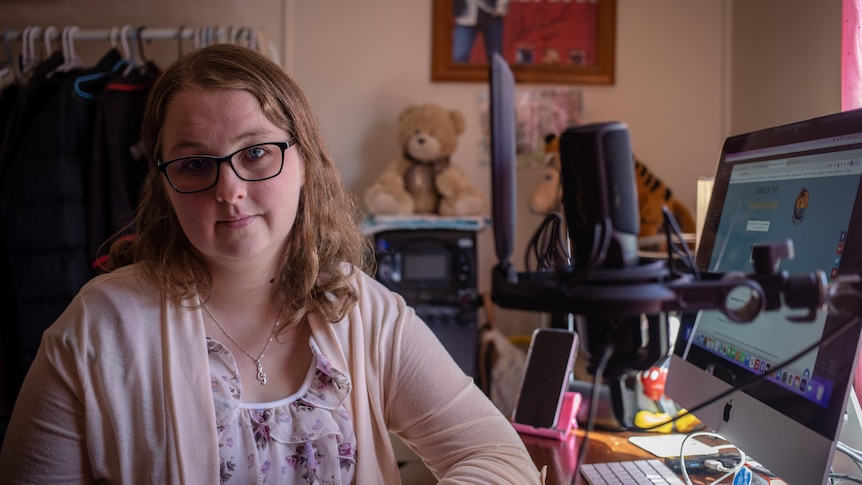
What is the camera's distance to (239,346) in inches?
39.5

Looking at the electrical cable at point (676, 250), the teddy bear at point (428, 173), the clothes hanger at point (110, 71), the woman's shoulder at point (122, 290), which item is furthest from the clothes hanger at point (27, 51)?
the electrical cable at point (676, 250)

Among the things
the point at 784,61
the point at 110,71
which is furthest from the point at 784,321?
the point at 110,71

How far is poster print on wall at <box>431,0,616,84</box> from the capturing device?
2.50 m

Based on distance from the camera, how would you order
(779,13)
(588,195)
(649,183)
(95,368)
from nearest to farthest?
(588,195) → (95,368) → (779,13) → (649,183)

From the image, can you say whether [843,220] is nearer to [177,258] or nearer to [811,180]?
[811,180]

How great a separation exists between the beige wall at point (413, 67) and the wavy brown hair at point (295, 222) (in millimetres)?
1466

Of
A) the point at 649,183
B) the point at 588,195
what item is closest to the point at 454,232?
the point at 649,183

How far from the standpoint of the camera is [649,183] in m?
2.28

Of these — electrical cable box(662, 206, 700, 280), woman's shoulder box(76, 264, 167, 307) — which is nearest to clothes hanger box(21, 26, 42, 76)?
Result: woman's shoulder box(76, 264, 167, 307)

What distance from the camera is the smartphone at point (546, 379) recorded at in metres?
1.14

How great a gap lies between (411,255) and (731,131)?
1378 mm

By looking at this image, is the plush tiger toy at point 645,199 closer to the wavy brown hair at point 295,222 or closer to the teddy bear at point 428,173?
the teddy bear at point 428,173

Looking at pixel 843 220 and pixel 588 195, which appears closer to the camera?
pixel 588 195

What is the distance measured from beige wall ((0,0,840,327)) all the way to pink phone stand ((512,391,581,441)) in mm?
1349
